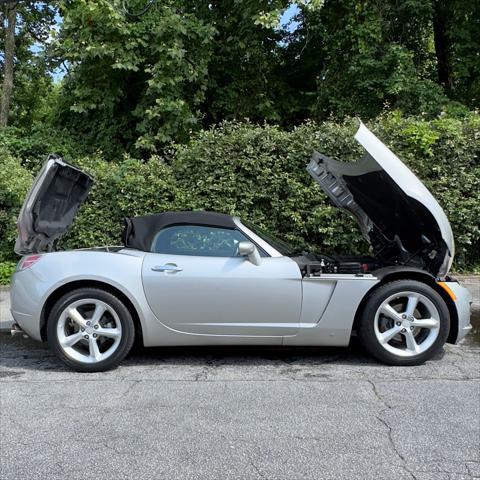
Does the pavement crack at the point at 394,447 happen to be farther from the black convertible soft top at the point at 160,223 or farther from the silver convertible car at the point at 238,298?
the black convertible soft top at the point at 160,223

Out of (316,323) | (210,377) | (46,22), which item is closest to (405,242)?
(316,323)

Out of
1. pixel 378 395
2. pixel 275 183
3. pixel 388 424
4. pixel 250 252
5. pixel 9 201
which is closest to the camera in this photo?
pixel 388 424

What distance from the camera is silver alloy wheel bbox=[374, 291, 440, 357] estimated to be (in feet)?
15.6

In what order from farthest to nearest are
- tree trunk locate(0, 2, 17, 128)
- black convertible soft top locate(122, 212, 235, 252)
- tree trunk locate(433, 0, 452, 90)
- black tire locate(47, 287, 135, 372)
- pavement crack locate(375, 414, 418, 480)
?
tree trunk locate(0, 2, 17, 128)
tree trunk locate(433, 0, 452, 90)
black convertible soft top locate(122, 212, 235, 252)
black tire locate(47, 287, 135, 372)
pavement crack locate(375, 414, 418, 480)

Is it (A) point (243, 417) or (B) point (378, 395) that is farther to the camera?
(B) point (378, 395)

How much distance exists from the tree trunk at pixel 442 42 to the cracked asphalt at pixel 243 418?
12254 mm

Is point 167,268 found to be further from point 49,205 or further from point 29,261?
point 49,205

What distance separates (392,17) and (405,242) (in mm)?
10116

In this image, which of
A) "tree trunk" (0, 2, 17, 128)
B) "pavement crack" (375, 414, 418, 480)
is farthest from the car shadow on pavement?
"tree trunk" (0, 2, 17, 128)

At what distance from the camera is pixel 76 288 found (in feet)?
15.9

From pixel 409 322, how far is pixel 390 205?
4.05ft

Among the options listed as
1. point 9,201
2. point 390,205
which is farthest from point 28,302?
point 9,201

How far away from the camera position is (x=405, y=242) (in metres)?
5.48

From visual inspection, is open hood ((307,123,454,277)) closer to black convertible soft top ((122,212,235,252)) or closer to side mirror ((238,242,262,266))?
side mirror ((238,242,262,266))
